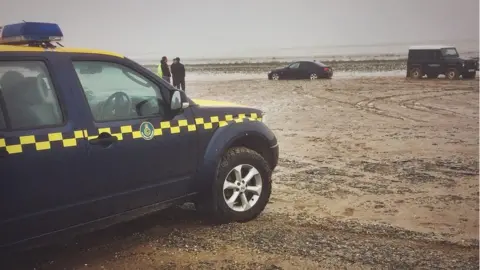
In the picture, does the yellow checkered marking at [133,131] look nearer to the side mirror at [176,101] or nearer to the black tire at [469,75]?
the side mirror at [176,101]

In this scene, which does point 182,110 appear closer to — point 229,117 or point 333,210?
point 229,117

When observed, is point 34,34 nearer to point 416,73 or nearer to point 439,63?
point 439,63

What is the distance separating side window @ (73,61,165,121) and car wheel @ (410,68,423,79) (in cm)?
2481

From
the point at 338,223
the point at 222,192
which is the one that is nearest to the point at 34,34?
the point at 222,192

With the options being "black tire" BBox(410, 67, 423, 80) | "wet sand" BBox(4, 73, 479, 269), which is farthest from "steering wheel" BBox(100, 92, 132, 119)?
"black tire" BBox(410, 67, 423, 80)

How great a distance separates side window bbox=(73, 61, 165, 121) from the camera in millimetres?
3877

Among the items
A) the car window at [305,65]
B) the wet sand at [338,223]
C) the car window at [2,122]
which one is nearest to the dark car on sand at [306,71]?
the car window at [305,65]

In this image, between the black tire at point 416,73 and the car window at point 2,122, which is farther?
the black tire at point 416,73

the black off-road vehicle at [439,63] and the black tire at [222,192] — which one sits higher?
the black off-road vehicle at [439,63]

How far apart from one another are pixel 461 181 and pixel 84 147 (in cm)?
503

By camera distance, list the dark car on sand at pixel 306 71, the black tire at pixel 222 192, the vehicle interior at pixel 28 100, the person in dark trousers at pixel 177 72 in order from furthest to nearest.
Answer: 1. the dark car on sand at pixel 306 71
2. the person in dark trousers at pixel 177 72
3. the black tire at pixel 222 192
4. the vehicle interior at pixel 28 100

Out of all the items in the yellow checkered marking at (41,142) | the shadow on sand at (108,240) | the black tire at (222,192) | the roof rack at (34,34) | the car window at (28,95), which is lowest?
the shadow on sand at (108,240)

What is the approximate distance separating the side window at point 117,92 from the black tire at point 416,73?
2480 cm

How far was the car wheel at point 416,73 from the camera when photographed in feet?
86.6
